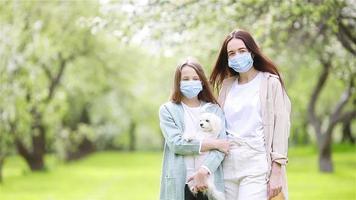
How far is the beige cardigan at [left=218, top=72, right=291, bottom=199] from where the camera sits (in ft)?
20.1

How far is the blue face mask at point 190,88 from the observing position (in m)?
6.34

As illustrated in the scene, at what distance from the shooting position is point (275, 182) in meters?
6.04

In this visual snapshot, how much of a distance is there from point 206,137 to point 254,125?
42 cm

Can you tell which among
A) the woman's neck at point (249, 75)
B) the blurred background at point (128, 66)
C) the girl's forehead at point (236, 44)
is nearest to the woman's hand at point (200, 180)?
the woman's neck at point (249, 75)

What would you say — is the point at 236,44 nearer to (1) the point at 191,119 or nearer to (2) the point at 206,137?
(1) the point at 191,119

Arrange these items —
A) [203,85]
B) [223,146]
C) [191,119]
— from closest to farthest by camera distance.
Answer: [223,146] < [191,119] < [203,85]

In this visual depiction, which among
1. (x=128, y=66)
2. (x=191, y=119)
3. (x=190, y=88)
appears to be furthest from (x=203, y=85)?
(x=128, y=66)

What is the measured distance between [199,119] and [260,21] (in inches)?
318

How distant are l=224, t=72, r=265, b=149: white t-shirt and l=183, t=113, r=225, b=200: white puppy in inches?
6.5

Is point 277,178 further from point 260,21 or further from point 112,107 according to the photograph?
point 112,107

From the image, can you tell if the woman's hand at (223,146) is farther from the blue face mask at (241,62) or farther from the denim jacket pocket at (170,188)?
the blue face mask at (241,62)

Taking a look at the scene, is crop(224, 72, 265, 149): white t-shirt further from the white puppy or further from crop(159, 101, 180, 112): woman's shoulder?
crop(159, 101, 180, 112): woman's shoulder

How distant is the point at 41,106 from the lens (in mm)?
29922

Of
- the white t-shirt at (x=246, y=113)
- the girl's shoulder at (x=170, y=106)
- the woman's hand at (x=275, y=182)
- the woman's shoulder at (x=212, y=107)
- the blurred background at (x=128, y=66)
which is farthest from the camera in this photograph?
the blurred background at (x=128, y=66)
